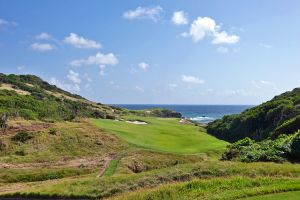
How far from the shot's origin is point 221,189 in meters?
21.7

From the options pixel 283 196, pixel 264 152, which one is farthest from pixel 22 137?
pixel 283 196

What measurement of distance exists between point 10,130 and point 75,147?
931cm

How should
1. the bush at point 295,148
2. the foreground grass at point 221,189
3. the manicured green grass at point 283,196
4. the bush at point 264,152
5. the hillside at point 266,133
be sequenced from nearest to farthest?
the manicured green grass at point 283,196
the foreground grass at point 221,189
the bush at point 295,148
the bush at point 264,152
the hillside at point 266,133

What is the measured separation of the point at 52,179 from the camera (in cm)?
3869

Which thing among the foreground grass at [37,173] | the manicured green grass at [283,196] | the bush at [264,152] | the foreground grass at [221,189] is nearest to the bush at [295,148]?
the bush at [264,152]

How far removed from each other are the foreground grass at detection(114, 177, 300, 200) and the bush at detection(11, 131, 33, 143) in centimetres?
2859

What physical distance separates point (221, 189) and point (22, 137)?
32.6 meters

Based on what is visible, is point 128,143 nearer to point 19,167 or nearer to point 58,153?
point 58,153

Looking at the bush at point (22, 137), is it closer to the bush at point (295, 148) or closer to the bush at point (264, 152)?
the bush at point (264, 152)

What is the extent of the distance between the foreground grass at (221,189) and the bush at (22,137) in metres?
28.6

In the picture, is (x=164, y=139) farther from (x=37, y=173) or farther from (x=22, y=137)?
(x=37, y=173)

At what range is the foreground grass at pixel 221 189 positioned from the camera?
63.9 feet

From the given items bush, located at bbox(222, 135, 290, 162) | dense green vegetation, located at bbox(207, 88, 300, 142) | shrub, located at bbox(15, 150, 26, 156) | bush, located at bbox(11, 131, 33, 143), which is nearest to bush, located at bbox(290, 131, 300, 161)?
bush, located at bbox(222, 135, 290, 162)

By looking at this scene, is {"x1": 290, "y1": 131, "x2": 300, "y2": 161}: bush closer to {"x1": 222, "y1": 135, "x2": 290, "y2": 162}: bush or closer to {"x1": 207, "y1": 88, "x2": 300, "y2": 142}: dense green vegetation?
{"x1": 222, "y1": 135, "x2": 290, "y2": 162}: bush
